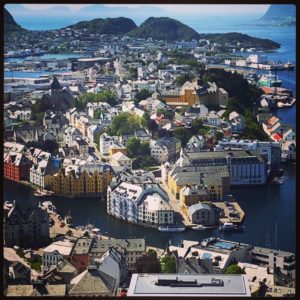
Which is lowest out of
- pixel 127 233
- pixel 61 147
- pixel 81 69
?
pixel 127 233

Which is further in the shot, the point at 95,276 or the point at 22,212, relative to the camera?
the point at 22,212

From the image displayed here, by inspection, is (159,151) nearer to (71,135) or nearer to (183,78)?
(183,78)

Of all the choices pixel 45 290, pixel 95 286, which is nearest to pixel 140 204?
pixel 95 286

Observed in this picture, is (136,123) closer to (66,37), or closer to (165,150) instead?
(165,150)

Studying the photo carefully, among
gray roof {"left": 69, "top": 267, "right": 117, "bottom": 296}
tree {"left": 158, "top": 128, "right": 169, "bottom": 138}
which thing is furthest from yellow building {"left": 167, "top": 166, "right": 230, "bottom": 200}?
gray roof {"left": 69, "top": 267, "right": 117, "bottom": 296}

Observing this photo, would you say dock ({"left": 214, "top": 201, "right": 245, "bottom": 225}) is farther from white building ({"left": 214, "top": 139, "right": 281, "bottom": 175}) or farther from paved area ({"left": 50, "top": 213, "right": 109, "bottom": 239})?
white building ({"left": 214, "top": 139, "right": 281, "bottom": 175})

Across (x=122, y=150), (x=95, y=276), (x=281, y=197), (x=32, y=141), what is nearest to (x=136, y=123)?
(x=122, y=150)
